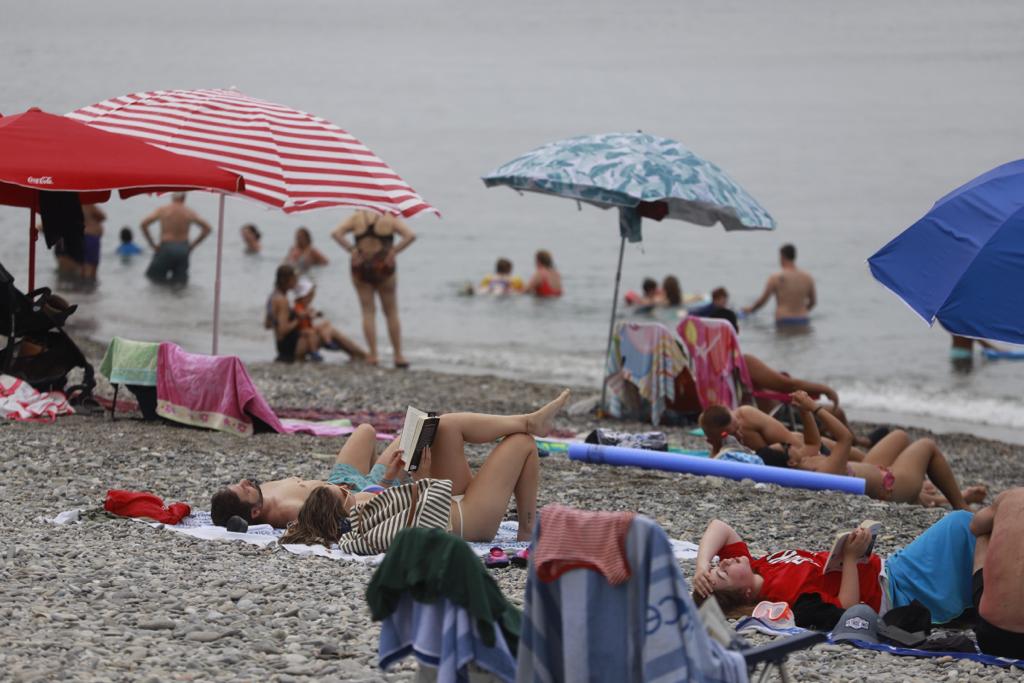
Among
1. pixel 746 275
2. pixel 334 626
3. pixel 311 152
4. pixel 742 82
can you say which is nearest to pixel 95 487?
pixel 334 626

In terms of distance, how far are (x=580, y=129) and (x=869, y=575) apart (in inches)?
1632

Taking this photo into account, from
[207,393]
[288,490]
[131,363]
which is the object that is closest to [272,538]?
[288,490]

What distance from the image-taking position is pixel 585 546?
3270 mm

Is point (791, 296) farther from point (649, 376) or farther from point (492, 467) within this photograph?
point (492, 467)

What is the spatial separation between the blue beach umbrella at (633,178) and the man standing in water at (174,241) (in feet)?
39.1

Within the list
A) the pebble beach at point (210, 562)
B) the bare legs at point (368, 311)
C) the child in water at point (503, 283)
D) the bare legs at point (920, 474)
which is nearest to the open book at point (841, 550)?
the pebble beach at point (210, 562)

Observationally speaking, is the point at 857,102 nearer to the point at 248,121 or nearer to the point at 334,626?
the point at 248,121

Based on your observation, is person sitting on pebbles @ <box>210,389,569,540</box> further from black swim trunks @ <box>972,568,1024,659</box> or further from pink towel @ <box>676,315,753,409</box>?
pink towel @ <box>676,315,753,409</box>

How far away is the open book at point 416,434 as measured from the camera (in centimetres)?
577

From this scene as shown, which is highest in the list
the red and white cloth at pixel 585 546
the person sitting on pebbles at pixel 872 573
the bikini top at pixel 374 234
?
the bikini top at pixel 374 234

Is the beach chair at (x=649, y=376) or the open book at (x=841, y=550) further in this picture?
the beach chair at (x=649, y=376)

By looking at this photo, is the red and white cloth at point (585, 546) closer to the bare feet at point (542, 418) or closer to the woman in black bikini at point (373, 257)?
the bare feet at point (542, 418)

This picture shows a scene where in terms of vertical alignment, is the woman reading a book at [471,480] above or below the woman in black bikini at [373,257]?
below

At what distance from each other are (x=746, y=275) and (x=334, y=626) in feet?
74.5
